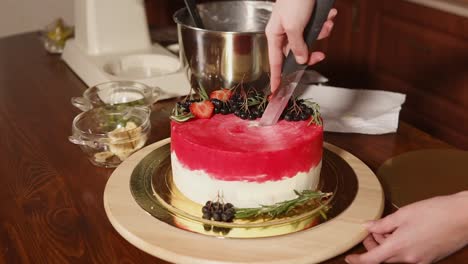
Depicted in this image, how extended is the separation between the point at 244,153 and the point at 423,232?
296 mm

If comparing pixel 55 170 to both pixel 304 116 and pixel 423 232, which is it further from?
pixel 423 232

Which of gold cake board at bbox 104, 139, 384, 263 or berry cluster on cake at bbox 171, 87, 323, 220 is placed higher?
berry cluster on cake at bbox 171, 87, 323, 220

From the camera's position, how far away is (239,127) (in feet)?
3.30

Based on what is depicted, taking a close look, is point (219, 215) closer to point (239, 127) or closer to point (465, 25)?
point (239, 127)

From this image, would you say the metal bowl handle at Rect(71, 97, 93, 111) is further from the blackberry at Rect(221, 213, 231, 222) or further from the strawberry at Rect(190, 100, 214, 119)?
the blackberry at Rect(221, 213, 231, 222)

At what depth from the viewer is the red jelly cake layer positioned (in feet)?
3.04

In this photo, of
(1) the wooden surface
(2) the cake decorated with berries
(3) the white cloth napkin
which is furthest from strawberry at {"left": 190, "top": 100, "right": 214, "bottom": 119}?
(1) the wooden surface

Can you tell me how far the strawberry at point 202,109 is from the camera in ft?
3.39

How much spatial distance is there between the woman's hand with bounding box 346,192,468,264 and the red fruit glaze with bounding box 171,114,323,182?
177 mm

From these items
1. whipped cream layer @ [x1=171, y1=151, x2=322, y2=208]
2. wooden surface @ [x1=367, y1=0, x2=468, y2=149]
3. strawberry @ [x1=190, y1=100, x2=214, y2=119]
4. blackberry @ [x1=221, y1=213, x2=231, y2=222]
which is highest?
strawberry @ [x1=190, y1=100, x2=214, y2=119]

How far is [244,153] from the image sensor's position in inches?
36.0

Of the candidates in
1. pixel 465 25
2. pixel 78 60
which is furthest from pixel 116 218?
pixel 465 25

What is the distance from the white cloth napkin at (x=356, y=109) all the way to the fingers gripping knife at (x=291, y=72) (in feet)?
0.99

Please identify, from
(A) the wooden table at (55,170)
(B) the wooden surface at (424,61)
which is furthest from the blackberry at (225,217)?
(B) the wooden surface at (424,61)
